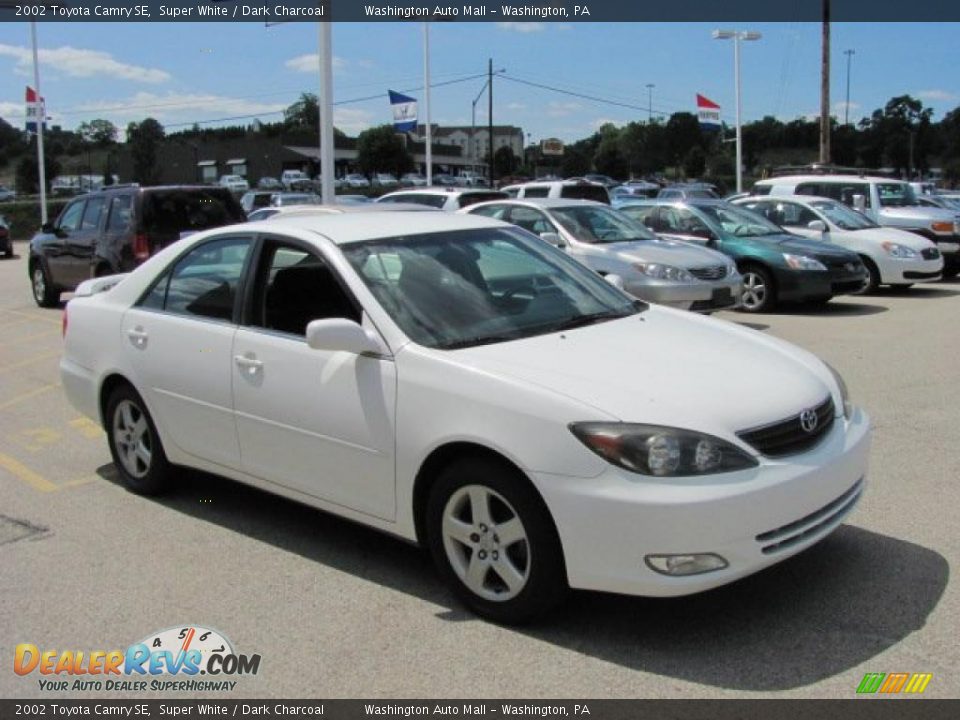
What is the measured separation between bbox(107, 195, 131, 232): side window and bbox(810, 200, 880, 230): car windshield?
10.1m

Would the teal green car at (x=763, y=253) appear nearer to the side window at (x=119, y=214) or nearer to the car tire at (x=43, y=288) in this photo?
the side window at (x=119, y=214)

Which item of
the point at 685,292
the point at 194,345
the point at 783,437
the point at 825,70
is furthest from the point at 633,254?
the point at 825,70

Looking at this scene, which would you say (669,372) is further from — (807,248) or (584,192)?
(584,192)

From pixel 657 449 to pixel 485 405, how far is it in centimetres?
67

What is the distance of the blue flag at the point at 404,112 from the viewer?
75.4ft

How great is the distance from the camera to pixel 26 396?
8.43 metres

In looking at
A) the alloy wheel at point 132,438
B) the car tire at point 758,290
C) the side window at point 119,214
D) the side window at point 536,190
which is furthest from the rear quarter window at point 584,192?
the alloy wheel at point 132,438

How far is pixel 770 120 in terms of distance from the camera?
98.6m

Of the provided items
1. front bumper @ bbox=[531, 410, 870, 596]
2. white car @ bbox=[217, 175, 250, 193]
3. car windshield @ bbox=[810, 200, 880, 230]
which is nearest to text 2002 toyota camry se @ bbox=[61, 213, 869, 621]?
front bumper @ bbox=[531, 410, 870, 596]

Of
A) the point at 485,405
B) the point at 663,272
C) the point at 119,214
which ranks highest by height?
the point at 119,214

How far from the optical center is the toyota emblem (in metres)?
3.68

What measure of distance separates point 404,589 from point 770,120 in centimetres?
10240

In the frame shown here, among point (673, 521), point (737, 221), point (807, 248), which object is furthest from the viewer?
point (737, 221)
